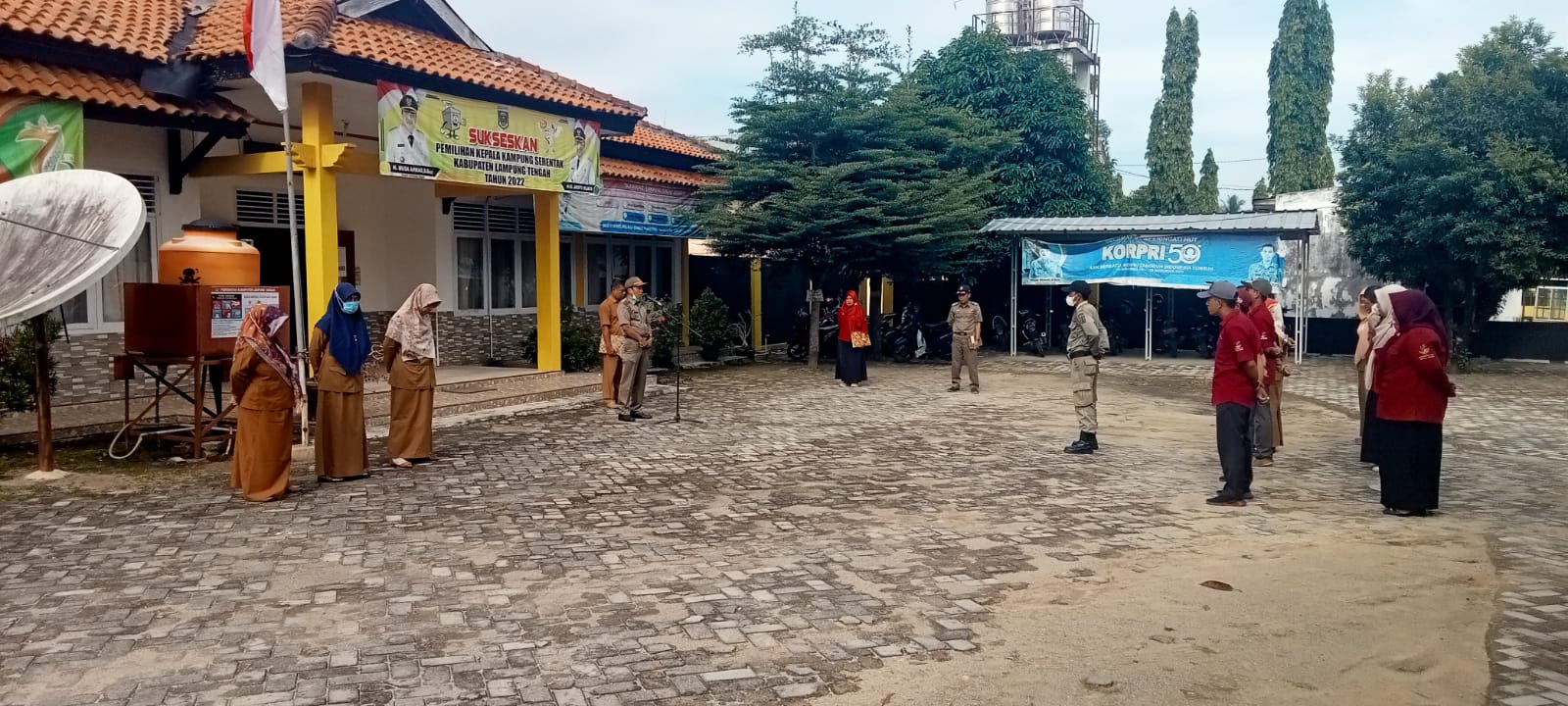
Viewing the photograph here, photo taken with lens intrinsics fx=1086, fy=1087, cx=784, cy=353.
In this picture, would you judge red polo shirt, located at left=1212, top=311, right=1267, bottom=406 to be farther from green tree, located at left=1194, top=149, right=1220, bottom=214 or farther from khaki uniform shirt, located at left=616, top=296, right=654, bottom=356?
green tree, located at left=1194, top=149, right=1220, bottom=214

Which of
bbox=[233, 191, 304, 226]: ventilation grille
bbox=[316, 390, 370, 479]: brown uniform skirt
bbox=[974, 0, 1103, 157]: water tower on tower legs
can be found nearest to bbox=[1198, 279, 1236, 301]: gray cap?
bbox=[316, 390, 370, 479]: brown uniform skirt

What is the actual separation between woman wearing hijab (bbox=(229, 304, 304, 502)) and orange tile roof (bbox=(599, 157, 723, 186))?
920 cm

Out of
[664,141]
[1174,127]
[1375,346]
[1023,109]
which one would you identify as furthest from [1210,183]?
[1375,346]

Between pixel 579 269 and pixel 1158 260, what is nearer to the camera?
pixel 579 269

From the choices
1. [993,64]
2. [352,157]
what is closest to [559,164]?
[352,157]

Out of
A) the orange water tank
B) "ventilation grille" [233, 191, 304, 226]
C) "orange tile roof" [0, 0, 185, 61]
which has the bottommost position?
the orange water tank

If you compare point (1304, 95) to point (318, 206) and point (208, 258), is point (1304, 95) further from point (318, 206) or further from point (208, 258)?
point (208, 258)

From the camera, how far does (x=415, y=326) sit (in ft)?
29.0

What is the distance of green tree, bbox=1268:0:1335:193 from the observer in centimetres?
3688

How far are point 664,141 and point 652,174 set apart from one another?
1742 millimetres

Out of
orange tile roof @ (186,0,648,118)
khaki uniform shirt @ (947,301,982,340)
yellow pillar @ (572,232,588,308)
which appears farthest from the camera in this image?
yellow pillar @ (572,232,588,308)

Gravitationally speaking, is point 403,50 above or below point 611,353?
above

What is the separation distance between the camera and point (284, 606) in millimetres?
5102

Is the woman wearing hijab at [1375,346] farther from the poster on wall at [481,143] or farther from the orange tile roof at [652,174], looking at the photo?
the orange tile roof at [652,174]
